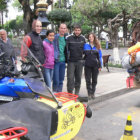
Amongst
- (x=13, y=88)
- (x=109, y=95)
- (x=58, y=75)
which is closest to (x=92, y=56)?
(x=58, y=75)

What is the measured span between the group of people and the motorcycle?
1398 mm

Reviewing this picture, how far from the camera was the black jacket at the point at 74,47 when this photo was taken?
5.34 meters

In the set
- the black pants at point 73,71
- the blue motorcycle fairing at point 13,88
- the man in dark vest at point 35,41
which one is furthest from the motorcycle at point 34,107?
the black pants at point 73,71

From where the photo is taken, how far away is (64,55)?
5.36 metres

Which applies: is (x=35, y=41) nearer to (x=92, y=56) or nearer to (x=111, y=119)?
(x=92, y=56)

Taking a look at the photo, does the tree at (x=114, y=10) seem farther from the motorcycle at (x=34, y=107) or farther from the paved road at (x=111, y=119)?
the motorcycle at (x=34, y=107)

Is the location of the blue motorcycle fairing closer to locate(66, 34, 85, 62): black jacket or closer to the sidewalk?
locate(66, 34, 85, 62): black jacket

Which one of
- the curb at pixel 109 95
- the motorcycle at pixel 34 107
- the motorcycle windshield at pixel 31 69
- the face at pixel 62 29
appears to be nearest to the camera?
the motorcycle at pixel 34 107

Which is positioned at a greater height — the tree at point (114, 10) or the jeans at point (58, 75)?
the tree at point (114, 10)

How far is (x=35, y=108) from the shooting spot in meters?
2.53

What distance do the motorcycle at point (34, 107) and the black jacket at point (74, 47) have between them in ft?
6.70

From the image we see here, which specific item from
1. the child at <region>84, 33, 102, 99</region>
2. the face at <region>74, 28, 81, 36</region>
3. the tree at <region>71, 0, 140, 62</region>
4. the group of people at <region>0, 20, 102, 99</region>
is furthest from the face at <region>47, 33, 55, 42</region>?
the tree at <region>71, 0, 140, 62</region>

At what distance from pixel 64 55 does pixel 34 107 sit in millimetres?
2934

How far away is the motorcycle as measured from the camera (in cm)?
235
